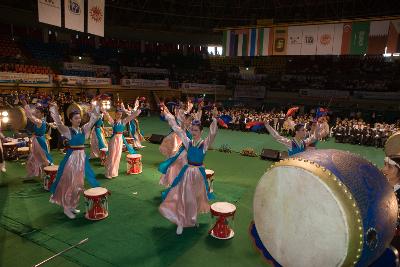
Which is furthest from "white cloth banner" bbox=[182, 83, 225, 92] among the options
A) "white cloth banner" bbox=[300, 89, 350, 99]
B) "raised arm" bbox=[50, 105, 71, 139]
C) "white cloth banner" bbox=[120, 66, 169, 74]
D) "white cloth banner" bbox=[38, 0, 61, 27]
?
"raised arm" bbox=[50, 105, 71, 139]

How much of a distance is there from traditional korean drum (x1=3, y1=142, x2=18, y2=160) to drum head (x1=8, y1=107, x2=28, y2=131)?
139 centimetres

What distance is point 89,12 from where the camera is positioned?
33.1ft

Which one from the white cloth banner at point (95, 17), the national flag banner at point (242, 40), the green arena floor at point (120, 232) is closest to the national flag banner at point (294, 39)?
the national flag banner at point (242, 40)

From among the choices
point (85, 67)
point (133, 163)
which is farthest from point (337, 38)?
point (85, 67)

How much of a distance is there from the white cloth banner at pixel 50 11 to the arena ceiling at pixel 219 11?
43.9ft

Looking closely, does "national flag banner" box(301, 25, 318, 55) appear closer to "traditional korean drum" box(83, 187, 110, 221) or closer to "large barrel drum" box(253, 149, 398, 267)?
"traditional korean drum" box(83, 187, 110, 221)

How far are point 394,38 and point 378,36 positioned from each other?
60 centimetres

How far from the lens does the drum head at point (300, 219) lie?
193cm

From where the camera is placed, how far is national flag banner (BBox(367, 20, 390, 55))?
39.7 feet

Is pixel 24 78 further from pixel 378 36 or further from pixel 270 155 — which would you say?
pixel 378 36

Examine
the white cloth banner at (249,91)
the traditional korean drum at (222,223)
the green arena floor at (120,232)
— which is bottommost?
the green arena floor at (120,232)

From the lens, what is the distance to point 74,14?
31.8 ft

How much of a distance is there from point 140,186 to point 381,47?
1153cm

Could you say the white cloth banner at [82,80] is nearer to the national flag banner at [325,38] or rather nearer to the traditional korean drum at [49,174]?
the traditional korean drum at [49,174]
